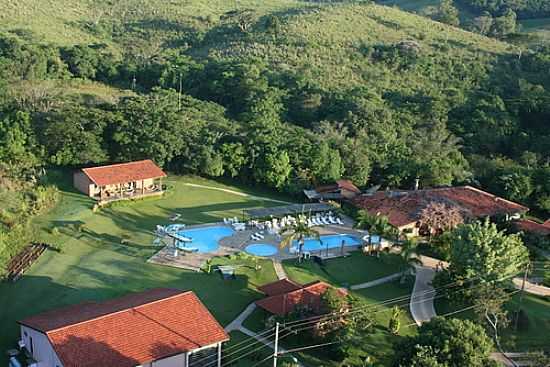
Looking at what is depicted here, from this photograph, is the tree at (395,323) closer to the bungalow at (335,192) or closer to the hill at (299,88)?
the bungalow at (335,192)

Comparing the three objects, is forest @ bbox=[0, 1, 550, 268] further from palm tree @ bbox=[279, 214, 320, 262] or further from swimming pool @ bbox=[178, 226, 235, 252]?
swimming pool @ bbox=[178, 226, 235, 252]

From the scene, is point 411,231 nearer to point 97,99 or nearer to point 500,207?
point 500,207

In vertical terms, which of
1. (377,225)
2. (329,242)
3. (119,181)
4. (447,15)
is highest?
(447,15)

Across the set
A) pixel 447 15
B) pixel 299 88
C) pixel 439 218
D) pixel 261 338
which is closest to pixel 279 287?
pixel 261 338

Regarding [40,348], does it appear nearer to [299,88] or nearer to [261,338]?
[261,338]

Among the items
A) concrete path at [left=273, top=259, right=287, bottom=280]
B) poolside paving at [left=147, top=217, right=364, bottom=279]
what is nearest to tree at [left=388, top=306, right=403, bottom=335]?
concrete path at [left=273, top=259, right=287, bottom=280]

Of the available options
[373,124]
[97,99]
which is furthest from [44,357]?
[373,124]
